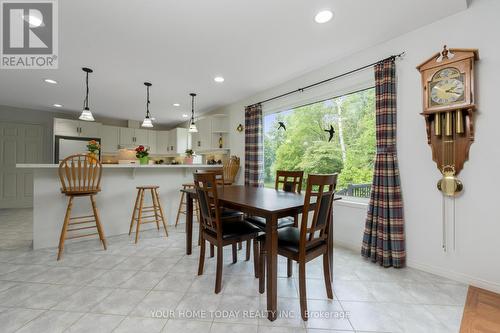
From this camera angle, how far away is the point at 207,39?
2.44 m

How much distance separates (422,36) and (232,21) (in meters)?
1.92

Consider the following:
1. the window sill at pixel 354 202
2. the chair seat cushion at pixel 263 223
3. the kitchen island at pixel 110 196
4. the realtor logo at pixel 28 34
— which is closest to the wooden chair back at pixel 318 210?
the chair seat cushion at pixel 263 223

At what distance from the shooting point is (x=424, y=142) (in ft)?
7.26

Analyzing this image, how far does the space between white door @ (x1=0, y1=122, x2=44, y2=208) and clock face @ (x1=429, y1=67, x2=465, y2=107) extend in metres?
7.81

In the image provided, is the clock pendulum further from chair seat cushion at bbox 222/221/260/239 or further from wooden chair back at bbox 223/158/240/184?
wooden chair back at bbox 223/158/240/184

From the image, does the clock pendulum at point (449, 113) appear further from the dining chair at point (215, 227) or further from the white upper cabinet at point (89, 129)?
the white upper cabinet at point (89, 129)

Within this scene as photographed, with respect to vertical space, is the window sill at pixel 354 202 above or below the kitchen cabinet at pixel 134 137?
below

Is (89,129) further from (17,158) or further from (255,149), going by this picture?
(255,149)

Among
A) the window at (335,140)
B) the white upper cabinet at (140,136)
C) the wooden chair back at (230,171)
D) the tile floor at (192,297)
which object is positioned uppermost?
the white upper cabinet at (140,136)

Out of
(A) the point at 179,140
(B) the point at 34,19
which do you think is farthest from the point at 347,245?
(A) the point at 179,140

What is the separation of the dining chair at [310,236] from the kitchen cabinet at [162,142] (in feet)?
19.7

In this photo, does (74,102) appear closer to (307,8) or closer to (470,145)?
(307,8)

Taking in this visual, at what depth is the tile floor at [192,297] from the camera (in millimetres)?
1489

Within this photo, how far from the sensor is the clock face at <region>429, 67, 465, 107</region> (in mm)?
1941
